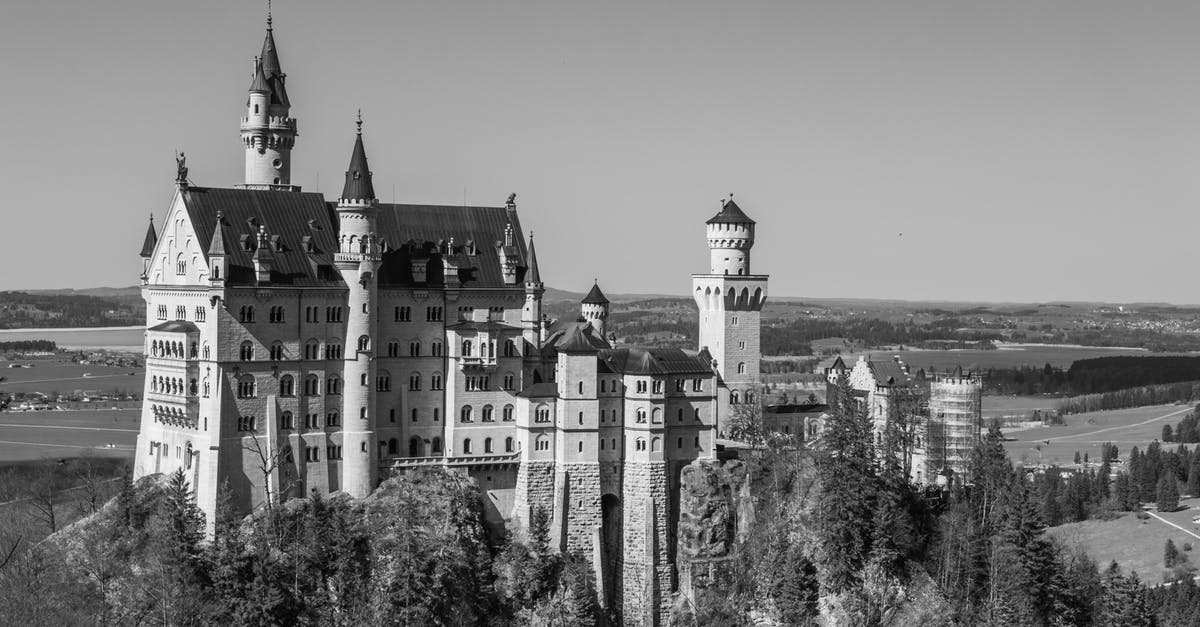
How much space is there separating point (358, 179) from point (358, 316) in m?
8.62

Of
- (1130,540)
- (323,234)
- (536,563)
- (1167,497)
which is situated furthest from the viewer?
(1167,497)

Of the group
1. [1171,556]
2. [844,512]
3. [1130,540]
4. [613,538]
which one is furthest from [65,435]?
[1171,556]

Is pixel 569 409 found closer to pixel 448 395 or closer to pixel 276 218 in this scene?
pixel 448 395

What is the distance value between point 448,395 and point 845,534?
2739 cm

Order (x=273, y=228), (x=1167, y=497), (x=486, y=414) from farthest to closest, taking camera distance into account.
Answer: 1. (x=1167, y=497)
2. (x=486, y=414)
3. (x=273, y=228)

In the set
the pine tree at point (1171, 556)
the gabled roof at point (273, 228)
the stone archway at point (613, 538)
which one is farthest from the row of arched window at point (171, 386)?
the pine tree at point (1171, 556)

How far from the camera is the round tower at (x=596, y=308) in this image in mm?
109375

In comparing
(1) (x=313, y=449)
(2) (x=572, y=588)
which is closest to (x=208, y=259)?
(1) (x=313, y=449)

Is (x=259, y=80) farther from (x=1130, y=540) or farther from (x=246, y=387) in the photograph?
(x=1130, y=540)

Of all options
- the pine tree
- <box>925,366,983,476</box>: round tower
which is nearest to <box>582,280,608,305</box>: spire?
<box>925,366,983,476</box>: round tower

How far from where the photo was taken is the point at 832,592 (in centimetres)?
9538

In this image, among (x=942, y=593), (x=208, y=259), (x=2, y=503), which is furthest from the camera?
(x=2, y=503)

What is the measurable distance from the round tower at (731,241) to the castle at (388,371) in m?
8.04

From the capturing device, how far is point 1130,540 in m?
141
